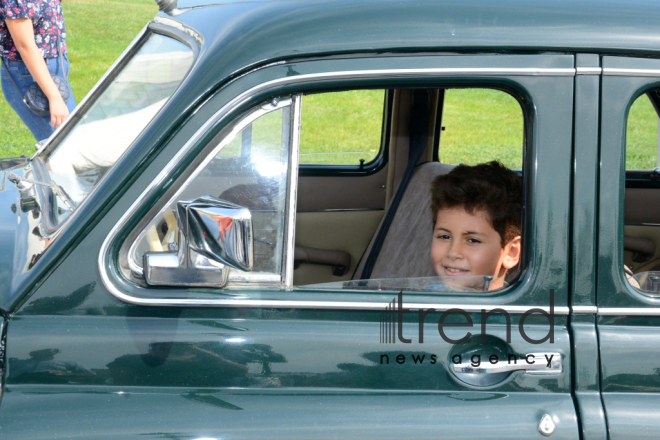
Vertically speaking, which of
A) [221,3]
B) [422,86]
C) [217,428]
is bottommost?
[217,428]

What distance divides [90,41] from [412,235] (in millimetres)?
10505

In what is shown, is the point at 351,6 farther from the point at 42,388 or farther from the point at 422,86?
the point at 42,388

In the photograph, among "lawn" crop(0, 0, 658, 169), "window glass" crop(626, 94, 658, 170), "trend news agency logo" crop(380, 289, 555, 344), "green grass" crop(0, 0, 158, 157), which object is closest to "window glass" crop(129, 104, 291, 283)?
"trend news agency logo" crop(380, 289, 555, 344)

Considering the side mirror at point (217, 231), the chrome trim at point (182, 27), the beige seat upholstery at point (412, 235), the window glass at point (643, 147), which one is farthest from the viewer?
the window glass at point (643, 147)

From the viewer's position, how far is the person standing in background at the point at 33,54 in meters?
3.64

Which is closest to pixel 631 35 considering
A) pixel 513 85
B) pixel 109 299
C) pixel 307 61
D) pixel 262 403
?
pixel 513 85

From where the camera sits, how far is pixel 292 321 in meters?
1.61

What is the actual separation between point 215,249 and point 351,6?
634 millimetres

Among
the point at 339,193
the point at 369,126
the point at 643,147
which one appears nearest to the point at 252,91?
the point at 339,193

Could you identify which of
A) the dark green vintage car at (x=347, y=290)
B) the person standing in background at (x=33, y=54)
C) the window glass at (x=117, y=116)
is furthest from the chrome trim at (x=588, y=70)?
the person standing in background at (x=33, y=54)

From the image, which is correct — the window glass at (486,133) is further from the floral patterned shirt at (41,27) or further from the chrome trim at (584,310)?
the chrome trim at (584,310)

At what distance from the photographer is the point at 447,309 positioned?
161cm

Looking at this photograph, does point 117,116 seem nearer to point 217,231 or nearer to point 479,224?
point 217,231

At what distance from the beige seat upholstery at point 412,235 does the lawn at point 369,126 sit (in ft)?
2.17
